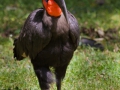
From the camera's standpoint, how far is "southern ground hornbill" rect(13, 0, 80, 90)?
12.2 feet

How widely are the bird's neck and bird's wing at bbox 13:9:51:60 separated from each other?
141mm

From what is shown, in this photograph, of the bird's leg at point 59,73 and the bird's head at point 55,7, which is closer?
the bird's head at point 55,7

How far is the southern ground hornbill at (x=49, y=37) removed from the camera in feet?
12.2

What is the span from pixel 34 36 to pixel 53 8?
357mm

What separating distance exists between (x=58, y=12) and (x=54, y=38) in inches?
11.1

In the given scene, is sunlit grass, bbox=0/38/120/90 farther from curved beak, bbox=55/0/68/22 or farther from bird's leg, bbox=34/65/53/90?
curved beak, bbox=55/0/68/22

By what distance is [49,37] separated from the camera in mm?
3684

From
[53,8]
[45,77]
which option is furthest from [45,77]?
[53,8]

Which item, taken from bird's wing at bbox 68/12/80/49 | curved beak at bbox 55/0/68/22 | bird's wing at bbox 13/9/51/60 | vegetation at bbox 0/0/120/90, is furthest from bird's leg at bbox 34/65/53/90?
curved beak at bbox 55/0/68/22

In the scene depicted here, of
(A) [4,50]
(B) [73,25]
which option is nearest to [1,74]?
(A) [4,50]

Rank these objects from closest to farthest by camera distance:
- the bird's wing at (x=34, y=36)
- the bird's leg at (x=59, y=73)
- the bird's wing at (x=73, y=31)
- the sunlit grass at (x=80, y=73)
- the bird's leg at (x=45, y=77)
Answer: the bird's wing at (x=34, y=36), the bird's wing at (x=73, y=31), the bird's leg at (x=45, y=77), the bird's leg at (x=59, y=73), the sunlit grass at (x=80, y=73)

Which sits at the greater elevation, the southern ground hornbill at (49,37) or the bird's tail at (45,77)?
the southern ground hornbill at (49,37)

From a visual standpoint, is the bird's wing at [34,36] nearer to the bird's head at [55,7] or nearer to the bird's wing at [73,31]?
the bird's head at [55,7]

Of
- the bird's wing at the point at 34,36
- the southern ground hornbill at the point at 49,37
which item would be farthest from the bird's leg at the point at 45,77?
the bird's wing at the point at 34,36
